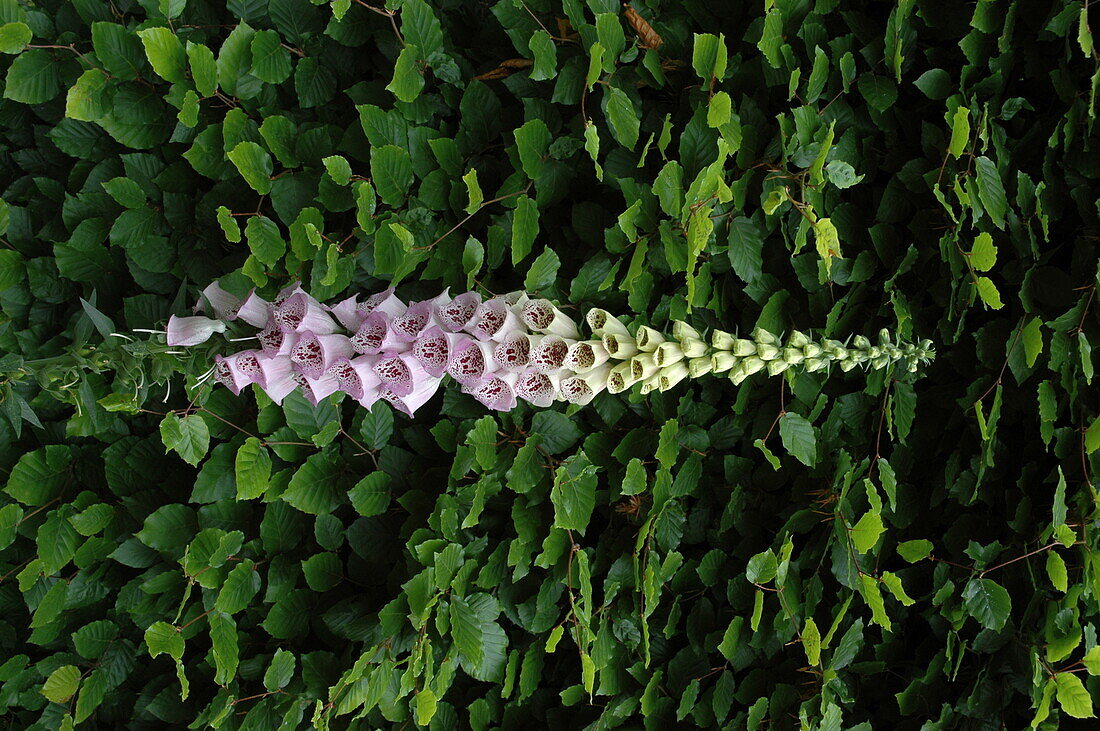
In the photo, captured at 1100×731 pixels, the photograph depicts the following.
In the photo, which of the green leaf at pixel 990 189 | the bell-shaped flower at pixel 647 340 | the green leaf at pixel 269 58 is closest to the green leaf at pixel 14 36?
the green leaf at pixel 269 58

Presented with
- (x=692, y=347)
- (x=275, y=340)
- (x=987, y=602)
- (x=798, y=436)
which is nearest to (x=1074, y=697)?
(x=987, y=602)

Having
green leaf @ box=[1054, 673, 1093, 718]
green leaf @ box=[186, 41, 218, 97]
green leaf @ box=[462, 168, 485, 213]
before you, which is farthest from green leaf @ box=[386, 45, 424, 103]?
green leaf @ box=[1054, 673, 1093, 718]

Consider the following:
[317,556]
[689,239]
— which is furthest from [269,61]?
[317,556]

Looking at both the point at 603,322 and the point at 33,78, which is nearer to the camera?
the point at 603,322

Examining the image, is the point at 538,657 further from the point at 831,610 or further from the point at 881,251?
the point at 881,251

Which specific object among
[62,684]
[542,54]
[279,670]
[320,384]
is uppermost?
[542,54]

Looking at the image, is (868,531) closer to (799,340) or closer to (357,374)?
(799,340)
